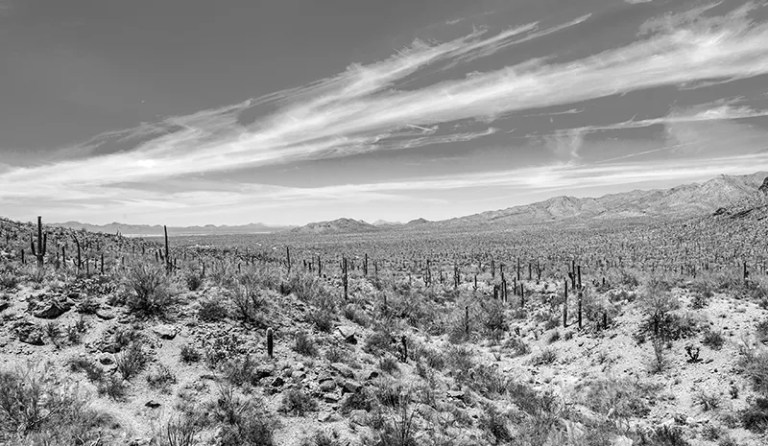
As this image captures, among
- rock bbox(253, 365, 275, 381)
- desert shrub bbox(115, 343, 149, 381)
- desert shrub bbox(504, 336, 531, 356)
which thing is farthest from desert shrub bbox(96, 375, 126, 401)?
desert shrub bbox(504, 336, 531, 356)

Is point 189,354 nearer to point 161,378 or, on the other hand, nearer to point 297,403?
point 161,378

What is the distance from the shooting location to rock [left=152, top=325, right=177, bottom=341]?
401 inches

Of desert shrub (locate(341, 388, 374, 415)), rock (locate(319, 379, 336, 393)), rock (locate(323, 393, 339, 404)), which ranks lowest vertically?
desert shrub (locate(341, 388, 374, 415))

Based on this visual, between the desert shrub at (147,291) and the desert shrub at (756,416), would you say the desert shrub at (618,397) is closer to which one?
the desert shrub at (756,416)

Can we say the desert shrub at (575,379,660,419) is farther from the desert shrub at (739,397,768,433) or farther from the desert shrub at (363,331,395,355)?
the desert shrub at (363,331,395,355)

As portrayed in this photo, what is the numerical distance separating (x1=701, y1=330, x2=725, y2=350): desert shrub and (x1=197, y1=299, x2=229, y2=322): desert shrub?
1534 cm

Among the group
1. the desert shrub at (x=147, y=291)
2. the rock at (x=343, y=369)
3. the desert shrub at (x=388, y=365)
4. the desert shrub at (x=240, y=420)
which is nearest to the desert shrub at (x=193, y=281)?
the desert shrub at (x=147, y=291)

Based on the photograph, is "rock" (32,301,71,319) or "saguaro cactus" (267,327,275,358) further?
"saguaro cactus" (267,327,275,358)

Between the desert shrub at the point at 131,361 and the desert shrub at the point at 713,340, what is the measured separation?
1658 cm

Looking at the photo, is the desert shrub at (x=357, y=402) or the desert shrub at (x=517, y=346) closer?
the desert shrub at (x=357, y=402)

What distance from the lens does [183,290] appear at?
40.9 feet

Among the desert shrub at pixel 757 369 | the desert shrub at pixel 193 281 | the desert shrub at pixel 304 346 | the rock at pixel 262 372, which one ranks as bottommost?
the desert shrub at pixel 757 369

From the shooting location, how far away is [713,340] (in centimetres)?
1341

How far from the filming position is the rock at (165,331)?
1018cm
